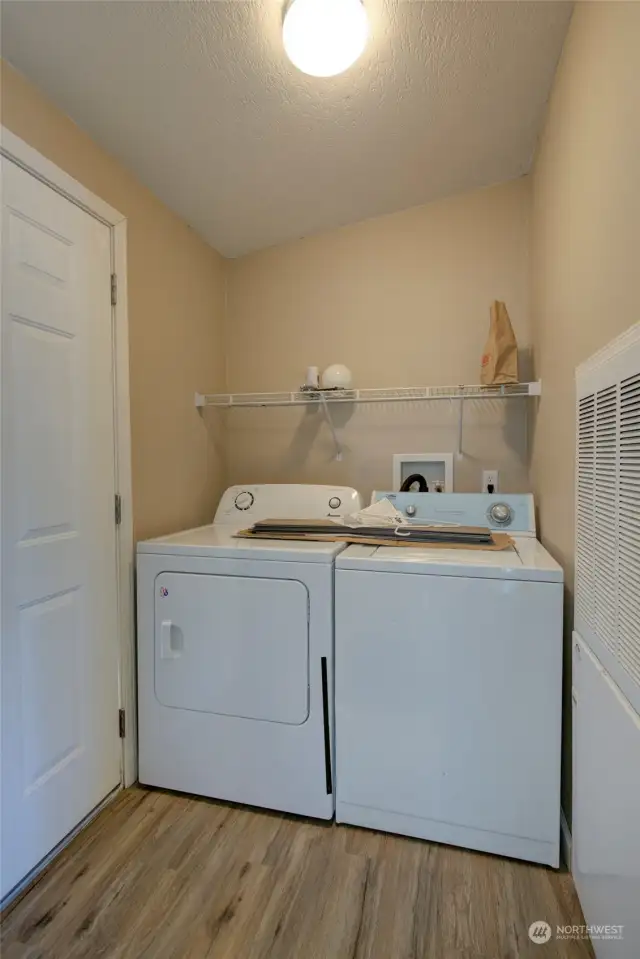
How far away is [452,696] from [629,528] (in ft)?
2.64

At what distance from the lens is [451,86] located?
59.4 inches

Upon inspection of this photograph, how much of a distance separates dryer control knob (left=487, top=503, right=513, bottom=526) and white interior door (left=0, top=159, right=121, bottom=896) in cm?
146

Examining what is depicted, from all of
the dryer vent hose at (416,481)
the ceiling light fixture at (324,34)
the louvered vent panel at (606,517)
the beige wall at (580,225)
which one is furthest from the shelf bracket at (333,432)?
the louvered vent panel at (606,517)

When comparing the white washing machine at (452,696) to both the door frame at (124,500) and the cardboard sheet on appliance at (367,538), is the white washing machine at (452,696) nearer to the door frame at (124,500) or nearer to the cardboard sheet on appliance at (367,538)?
the cardboard sheet on appliance at (367,538)

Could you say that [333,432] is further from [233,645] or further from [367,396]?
[233,645]

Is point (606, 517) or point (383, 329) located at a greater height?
point (383, 329)

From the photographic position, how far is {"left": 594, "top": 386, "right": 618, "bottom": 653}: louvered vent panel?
899 mm

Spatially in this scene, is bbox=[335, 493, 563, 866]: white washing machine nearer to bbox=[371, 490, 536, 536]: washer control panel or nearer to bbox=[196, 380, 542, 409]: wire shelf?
bbox=[371, 490, 536, 536]: washer control panel

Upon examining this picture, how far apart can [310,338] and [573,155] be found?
136 cm

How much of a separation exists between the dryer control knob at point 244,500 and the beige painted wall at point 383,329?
294 mm

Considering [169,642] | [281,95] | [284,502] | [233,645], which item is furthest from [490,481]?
[281,95]

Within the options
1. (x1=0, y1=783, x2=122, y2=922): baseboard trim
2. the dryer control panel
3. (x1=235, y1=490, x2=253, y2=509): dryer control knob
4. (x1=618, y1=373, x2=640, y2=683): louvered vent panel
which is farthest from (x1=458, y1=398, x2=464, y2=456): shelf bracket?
(x1=0, y1=783, x2=122, y2=922): baseboard trim

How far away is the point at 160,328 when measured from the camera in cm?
196

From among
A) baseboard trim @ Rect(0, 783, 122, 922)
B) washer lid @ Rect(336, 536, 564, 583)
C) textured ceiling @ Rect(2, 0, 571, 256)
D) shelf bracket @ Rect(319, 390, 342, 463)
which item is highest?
textured ceiling @ Rect(2, 0, 571, 256)
